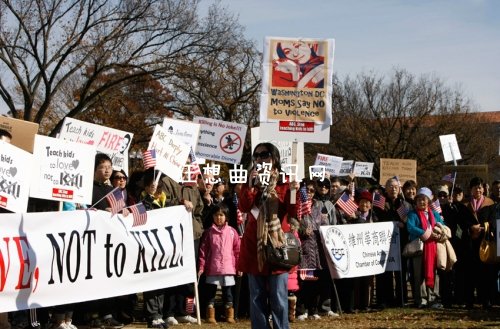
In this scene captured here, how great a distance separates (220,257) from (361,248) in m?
2.68

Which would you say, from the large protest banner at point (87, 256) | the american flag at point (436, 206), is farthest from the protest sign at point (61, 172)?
the american flag at point (436, 206)

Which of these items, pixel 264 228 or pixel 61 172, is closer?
pixel 264 228

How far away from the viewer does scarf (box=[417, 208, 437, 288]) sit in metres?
13.7

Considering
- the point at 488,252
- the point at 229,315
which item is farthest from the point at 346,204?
the point at 229,315

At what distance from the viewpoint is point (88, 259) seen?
958cm

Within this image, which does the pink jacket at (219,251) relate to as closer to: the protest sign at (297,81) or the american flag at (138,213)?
the american flag at (138,213)

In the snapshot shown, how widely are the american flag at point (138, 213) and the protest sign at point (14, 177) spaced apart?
1.66 m

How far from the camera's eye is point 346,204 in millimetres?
13445

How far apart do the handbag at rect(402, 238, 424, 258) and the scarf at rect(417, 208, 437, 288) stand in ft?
0.26

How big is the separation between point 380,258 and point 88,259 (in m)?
5.76

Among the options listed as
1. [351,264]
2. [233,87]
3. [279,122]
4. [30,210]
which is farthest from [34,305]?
[233,87]

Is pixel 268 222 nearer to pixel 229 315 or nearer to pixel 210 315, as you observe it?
pixel 210 315

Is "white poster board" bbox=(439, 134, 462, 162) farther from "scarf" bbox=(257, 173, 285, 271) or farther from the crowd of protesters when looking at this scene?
"scarf" bbox=(257, 173, 285, 271)

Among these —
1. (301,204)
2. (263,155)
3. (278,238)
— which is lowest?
(278,238)
